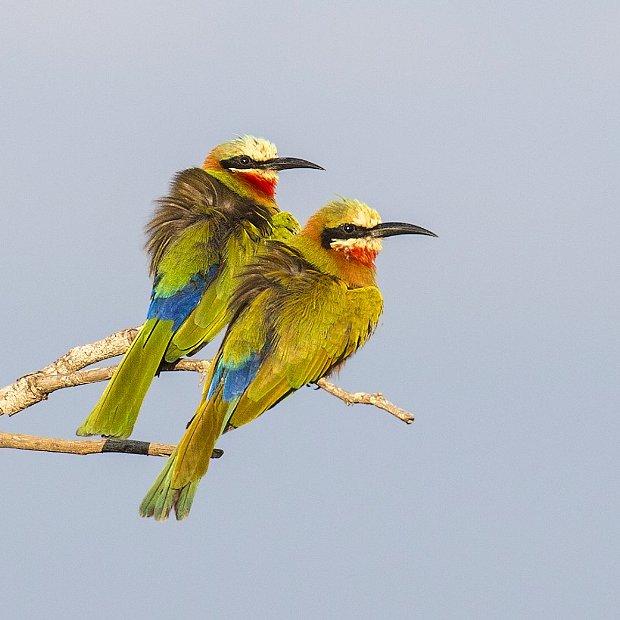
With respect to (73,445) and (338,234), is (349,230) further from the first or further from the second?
(73,445)

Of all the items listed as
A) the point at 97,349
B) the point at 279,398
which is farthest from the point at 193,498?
the point at 97,349

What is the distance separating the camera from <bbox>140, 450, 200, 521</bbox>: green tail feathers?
4.49 meters

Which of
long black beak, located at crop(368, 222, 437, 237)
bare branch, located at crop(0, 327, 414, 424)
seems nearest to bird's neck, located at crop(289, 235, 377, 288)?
long black beak, located at crop(368, 222, 437, 237)

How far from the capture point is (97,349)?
5109 mm

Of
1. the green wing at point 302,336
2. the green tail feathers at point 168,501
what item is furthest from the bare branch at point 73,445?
the green wing at point 302,336

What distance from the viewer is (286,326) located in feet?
16.1

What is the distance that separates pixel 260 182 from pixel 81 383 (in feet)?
5.64

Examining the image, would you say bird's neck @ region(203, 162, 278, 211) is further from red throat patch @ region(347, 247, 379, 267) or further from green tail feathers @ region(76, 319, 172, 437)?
green tail feathers @ region(76, 319, 172, 437)

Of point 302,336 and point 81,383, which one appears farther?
point 302,336

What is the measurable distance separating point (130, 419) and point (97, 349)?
0.35 metres

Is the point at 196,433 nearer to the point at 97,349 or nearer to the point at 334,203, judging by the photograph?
the point at 97,349

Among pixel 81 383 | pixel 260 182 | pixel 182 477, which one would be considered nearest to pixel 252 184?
pixel 260 182

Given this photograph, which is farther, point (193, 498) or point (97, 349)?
point (97, 349)

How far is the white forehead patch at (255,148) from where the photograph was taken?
600 centimetres
